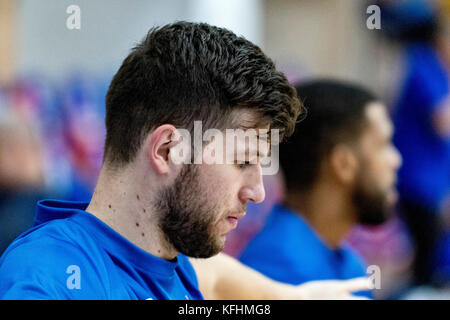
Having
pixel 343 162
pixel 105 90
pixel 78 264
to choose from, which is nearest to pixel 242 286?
pixel 78 264

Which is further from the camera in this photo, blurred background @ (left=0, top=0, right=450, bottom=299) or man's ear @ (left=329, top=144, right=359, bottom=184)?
blurred background @ (left=0, top=0, right=450, bottom=299)

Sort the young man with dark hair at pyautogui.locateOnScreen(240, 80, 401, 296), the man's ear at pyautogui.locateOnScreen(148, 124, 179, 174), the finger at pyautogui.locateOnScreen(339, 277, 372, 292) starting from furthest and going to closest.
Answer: the young man with dark hair at pyautogui.locateOnScreen(240, 80, 401, 296) < the finger at pyautogui.locateOnScreen(339, 277, 372, 292) < the man's ear at pyautogui.locateOnScreen(148, 124, 179, 174)

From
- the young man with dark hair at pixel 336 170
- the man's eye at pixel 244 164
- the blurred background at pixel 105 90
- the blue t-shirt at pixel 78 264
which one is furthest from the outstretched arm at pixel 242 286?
the blurred background at pixel 105 90

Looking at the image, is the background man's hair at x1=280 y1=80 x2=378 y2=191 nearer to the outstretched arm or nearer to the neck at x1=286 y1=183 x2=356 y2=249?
the neck at x1=286 y1=183 x2=356 y2=249

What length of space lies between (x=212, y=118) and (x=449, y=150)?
9.38 feet

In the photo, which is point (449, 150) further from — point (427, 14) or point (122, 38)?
point (122, 38)

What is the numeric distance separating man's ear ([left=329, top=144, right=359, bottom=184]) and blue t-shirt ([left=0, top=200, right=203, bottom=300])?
137 centimetres

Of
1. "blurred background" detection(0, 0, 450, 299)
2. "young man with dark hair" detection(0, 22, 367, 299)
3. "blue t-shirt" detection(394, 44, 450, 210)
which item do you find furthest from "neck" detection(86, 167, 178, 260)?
"blue t-shirt" detection(394, 44, 450, 210)

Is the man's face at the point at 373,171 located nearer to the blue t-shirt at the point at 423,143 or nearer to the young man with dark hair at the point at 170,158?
the blue t-shirt at the point at 423,143

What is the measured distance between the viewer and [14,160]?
10.2 feet

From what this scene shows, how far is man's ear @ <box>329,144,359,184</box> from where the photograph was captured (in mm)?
2938
